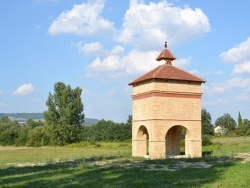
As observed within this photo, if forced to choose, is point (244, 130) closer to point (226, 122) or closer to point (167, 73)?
point (226, 122)

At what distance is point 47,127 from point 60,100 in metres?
4.80

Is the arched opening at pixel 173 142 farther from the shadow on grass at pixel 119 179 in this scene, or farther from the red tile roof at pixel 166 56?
the shadow on grass at pixel 119 179

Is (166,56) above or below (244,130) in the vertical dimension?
above

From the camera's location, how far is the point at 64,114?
191 ft

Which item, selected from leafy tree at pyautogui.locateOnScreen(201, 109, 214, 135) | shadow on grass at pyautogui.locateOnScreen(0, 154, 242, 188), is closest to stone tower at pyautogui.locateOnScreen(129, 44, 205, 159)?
shadow on grass at pyautogui.locateOnScreen(0, 154, 242, 188)

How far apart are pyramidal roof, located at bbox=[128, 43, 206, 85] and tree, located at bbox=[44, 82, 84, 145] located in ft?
107

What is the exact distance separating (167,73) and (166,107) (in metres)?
2.40

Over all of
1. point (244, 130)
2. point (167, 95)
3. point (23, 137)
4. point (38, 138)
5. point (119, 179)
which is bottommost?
point (119, 179)

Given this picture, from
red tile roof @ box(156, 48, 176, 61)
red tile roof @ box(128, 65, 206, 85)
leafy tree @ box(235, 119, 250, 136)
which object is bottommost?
leafy tree @ box(235, 119, 250, 136)

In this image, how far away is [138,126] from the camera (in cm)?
2616

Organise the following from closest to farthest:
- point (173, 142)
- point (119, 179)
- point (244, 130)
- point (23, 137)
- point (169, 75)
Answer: point (119, 179) → point (169, 75) → point (173, 142) → point (23, 137) → point (244, 130)

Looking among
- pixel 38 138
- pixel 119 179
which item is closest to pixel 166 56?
Result: pixel 119 179

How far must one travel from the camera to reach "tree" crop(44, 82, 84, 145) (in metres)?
57.8

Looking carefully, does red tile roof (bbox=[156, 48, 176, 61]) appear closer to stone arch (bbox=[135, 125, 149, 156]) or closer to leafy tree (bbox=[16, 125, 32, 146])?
stone arch (bbox=[135, 125, 149, 156])
